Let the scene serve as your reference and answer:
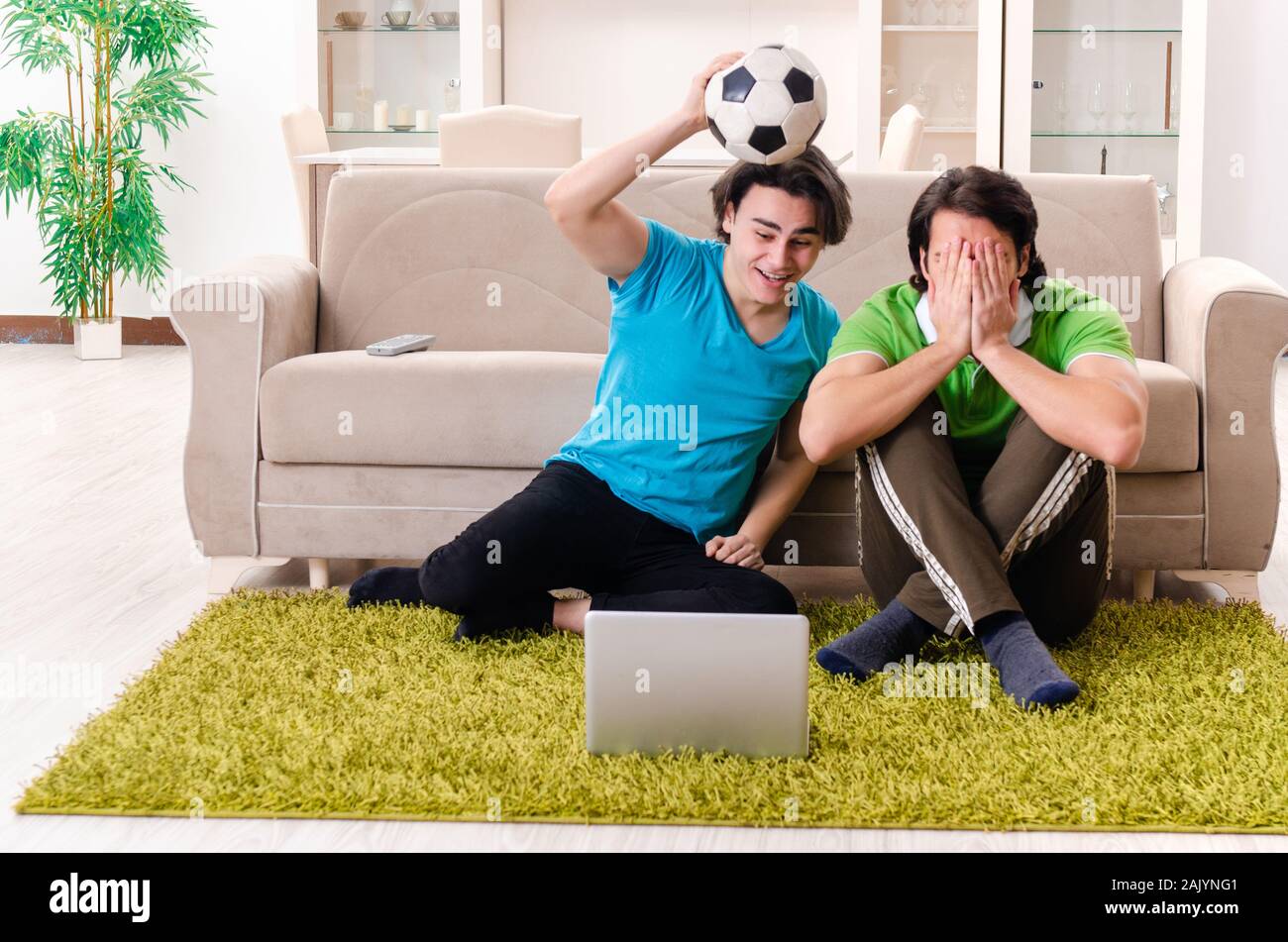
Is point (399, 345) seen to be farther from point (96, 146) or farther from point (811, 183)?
point (96, 146)

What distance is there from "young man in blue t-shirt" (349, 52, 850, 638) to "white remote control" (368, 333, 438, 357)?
20.7 inches

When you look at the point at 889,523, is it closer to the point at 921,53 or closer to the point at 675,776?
the point at 675,776

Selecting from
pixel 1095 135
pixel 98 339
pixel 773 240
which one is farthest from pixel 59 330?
pixel 773 240

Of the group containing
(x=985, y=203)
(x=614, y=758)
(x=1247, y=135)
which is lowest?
(x=614, y=758)

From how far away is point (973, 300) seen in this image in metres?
1.88

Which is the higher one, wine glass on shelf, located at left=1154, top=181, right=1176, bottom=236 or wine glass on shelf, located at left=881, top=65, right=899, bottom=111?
wine glass on shelf, located at left=881, top=65, right=899, bottom=111

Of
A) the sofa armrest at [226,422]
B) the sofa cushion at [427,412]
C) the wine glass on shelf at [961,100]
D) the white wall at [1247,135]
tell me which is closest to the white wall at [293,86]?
the white wall at [1247,135]

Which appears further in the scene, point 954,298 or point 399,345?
point 399,345

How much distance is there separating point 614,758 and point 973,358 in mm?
804

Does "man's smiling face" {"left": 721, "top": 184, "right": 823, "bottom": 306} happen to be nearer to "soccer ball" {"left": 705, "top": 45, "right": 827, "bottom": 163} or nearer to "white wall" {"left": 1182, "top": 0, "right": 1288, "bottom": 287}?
"soccer ball" {"left": 705, "top": 45, "right": 827, "bottom": 163}

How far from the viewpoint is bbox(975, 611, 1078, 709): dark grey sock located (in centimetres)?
175

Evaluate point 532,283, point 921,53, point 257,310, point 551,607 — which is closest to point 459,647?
point 551,607

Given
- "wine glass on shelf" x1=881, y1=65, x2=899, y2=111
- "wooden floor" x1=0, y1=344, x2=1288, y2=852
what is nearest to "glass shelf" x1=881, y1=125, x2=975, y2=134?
"wine glass on shelf" x1=881, y1=65, x2=899, y2=111

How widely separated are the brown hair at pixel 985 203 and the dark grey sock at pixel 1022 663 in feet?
1.69
